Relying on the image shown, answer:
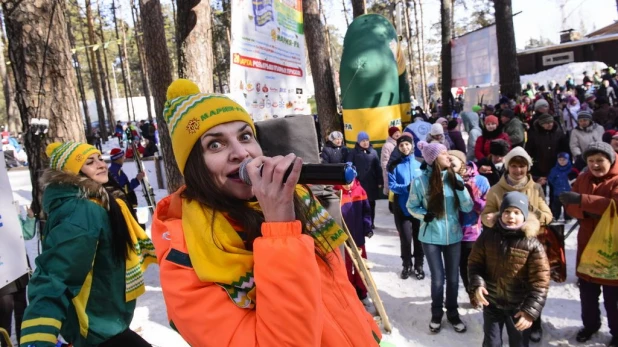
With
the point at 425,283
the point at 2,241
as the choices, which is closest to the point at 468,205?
the point at 425,283

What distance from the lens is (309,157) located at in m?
2.72

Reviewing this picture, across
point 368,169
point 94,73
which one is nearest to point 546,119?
point 368,169

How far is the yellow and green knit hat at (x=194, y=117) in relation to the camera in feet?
4.63

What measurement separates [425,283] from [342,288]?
4128mm

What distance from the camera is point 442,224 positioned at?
13.5 feet

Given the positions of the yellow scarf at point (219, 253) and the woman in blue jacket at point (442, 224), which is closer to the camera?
the yellow scarf at point (219, 253)

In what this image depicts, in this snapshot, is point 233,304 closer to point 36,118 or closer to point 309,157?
point 309,157

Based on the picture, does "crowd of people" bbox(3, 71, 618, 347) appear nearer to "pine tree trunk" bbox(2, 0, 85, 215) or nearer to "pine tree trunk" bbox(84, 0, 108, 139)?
"pine tree trunk" bbox(2, 0, 85, 215)

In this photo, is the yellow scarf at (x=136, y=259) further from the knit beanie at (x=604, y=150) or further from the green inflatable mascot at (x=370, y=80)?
the green inflatable mascot at (x=370, y=80)

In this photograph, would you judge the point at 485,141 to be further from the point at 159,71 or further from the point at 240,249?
the point at 240,249

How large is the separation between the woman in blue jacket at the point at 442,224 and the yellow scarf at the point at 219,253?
3184 mm

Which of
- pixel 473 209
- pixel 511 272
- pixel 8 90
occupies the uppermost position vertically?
pixel 8 90

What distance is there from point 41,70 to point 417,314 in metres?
4.43

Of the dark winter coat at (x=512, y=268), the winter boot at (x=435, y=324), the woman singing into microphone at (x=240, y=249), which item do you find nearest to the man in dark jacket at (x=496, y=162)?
the winter boot at (x=435, y=324)
